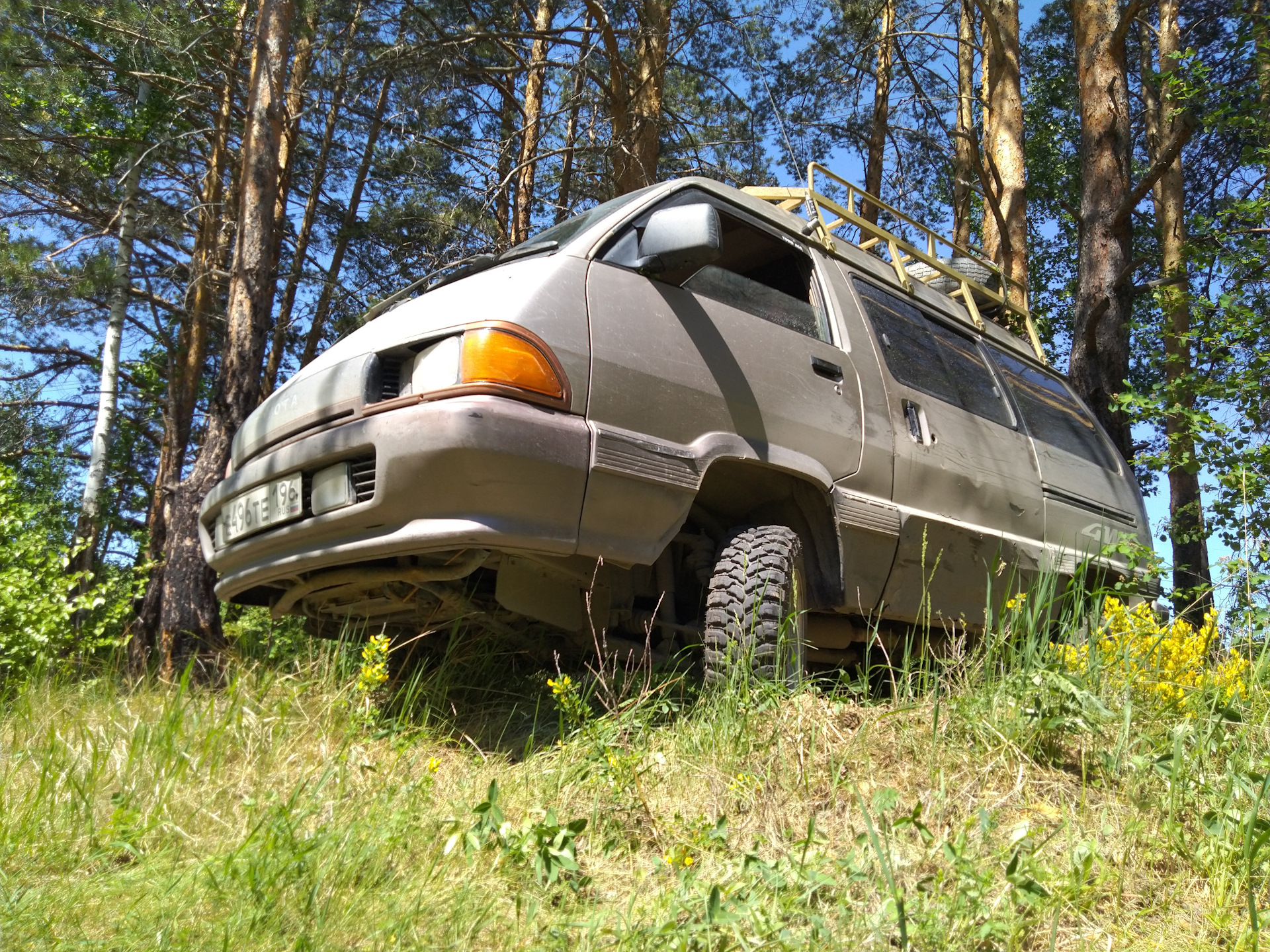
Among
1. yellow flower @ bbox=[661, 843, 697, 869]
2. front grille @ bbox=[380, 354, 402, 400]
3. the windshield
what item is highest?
the windshield

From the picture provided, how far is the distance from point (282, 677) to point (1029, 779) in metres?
2.60

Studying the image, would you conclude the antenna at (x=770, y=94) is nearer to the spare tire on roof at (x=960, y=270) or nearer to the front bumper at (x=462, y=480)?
the spare tire on roof at (x=960, y=270)

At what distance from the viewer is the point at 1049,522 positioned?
4.54m

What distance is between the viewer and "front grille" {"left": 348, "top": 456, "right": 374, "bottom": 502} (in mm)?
2730

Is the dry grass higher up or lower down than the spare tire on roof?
lower down

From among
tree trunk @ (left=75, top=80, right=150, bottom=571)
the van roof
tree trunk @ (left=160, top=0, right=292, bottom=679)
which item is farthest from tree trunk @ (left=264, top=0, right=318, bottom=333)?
the van roof

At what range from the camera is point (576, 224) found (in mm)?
3566

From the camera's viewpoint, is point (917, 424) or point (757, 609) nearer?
point (757, 609)

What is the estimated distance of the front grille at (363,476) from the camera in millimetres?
2730

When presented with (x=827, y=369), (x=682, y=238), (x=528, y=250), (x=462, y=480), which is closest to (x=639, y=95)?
(x=528, y=250)

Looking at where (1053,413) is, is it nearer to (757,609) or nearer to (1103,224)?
(1103,224)

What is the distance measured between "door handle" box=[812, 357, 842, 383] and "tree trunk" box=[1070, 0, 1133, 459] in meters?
4.10

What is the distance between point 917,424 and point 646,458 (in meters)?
1.52

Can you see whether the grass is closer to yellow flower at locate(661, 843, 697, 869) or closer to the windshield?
yellow flower at locate(661, 843, 697, 869)
